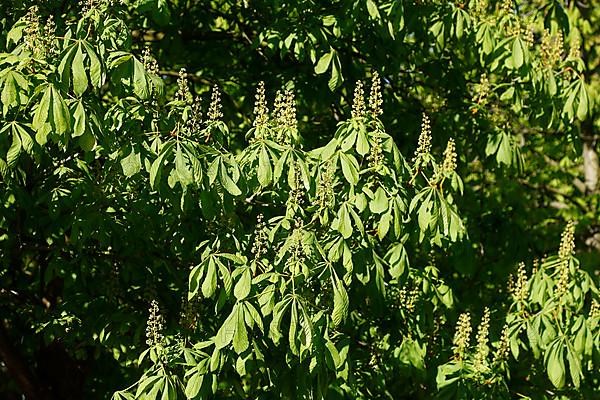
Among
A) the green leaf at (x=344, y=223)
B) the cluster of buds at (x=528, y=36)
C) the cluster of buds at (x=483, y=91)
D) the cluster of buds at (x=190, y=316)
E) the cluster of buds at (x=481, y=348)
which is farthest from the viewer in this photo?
the cluster of buds at (x=483, y=91)

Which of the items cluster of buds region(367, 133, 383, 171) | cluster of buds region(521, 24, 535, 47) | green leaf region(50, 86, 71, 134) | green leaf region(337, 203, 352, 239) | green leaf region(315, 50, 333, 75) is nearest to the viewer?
green leaf region(50, 86, 71, 134)

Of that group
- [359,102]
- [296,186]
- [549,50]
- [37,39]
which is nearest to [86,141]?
[37,39]

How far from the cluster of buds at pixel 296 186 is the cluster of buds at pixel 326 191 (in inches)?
2.5

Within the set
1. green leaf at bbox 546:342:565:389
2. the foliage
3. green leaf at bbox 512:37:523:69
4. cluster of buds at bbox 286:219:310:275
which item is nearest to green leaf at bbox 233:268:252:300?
the foliage

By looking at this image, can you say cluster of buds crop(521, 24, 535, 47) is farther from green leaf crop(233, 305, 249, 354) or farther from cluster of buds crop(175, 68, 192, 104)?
green leaf crop(233, 305, 249, 354)

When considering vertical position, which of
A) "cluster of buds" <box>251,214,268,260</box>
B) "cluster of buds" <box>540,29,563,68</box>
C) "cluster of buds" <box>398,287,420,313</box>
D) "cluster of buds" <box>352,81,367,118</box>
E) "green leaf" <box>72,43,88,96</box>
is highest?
"cluster of buds" <box>540,29,563,68</box>

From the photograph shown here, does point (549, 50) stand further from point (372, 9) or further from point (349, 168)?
point (349, 168)

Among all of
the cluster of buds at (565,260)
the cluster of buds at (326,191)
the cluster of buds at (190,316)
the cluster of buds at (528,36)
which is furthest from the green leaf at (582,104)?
the cluster of buds at (190,316)

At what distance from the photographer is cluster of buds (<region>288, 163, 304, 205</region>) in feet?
9.41

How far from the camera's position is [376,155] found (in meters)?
3.05

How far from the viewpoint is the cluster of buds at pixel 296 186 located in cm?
287

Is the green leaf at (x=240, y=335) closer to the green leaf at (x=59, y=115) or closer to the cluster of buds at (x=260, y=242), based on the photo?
the cluster of buds at (x=260, y=242)

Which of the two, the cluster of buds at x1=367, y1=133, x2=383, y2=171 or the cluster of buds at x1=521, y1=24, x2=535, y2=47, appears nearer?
the cluster of buds at x1=367, y1=133, x2=383, y2=171

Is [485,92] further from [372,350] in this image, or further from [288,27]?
[372,350]
